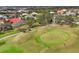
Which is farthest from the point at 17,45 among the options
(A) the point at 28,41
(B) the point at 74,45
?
(B) the point at 74,45
